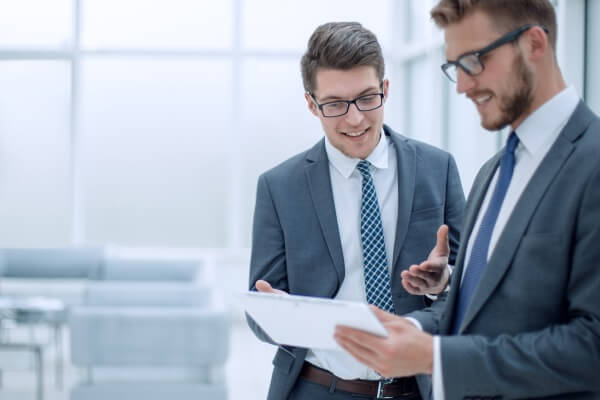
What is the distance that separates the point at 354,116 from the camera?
1769 millimetres

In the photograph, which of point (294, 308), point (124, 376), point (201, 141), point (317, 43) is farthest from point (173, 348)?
point (201, 141)

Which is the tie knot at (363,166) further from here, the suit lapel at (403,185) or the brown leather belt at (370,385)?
the brown leather belt at (370,385)

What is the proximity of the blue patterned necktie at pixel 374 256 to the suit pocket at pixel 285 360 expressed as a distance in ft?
0.73

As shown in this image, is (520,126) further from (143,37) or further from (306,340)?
(143,37)

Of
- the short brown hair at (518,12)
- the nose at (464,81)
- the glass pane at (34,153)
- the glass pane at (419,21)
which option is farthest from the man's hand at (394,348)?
the glass pane at (34,153)

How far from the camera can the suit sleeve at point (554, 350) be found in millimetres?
1112

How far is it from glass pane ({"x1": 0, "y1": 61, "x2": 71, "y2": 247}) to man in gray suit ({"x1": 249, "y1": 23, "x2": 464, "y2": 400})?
6685mm

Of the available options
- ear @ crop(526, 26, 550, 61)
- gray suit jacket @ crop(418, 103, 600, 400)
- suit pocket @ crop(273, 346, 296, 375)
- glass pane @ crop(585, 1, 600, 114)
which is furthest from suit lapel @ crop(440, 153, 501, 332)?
glass pane @ crop(585, 1, 600, 114)

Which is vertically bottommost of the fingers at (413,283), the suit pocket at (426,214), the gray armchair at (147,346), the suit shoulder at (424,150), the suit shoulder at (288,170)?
Answer: the gray armchair at (147,346)

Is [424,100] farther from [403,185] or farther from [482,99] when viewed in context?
[482,99]

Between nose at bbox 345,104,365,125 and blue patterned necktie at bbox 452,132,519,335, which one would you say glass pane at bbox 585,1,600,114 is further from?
blue patterned necktie at bbox 452,132,519,335

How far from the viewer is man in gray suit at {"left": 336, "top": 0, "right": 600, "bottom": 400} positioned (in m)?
1.13

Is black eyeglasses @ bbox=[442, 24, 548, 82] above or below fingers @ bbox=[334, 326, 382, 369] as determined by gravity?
above

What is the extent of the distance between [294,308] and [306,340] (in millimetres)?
120
